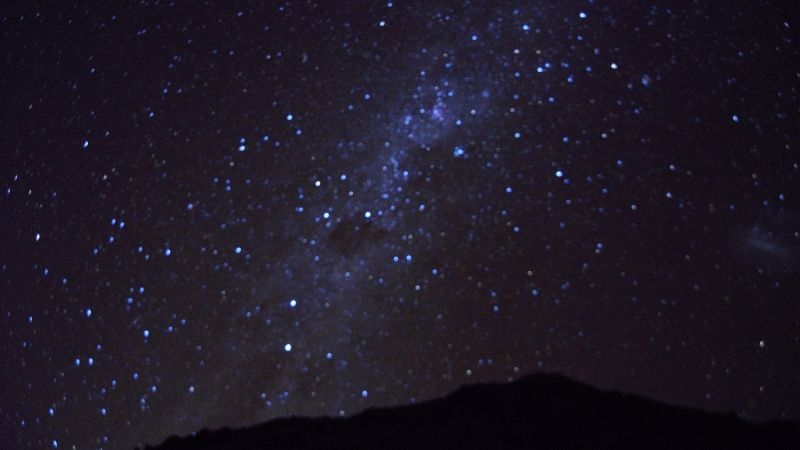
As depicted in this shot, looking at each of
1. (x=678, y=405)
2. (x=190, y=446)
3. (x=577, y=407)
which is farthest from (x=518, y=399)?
A: (x=190, y=446)

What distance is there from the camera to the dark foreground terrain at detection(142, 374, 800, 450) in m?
2.43

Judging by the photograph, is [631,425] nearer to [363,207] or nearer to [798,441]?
[798,441]

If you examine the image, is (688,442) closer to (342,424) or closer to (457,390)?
(457,390)

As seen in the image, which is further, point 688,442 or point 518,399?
point 518,399

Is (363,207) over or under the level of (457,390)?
over

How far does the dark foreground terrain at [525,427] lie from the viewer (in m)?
2.43

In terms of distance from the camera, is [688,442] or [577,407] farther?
[577,407]

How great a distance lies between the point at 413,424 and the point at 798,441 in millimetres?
1028

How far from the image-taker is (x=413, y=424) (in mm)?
2529

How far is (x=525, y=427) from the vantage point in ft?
8.35

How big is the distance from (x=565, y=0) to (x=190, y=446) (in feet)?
5.34

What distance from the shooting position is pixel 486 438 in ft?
8.18

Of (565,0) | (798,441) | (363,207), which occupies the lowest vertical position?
(798,441)

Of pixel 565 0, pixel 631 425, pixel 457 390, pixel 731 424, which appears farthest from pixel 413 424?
pixel 565 0
